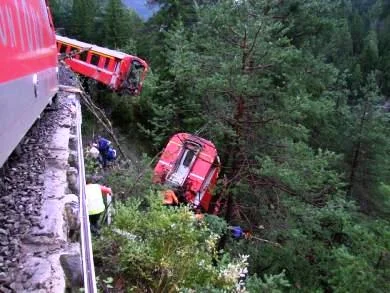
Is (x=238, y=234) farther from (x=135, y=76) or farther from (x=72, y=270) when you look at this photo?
(x=135, y=76)

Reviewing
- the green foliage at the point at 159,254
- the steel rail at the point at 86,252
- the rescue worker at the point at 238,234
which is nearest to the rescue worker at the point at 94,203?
the green foliage at the point at 159,254

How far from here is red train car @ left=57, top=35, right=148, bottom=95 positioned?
22.3 m

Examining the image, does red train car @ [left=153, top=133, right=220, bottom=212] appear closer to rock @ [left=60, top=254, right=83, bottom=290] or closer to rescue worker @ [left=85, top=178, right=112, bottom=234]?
rescue worker @ [left=85, top=178, right=112, bottom=234]

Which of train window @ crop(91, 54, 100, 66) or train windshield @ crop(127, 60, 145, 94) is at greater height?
train window @ crop(91, 54, 100, 66)

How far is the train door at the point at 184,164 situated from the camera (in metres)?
17.2

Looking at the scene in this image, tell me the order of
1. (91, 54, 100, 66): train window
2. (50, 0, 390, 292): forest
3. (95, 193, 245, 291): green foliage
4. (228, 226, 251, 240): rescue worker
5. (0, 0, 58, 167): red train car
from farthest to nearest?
(91, 54, 100, 66): train window → (50, 0, 390, 292): forest → (228, 226, 251, 240): rescue worker → (95, 193, 245, 291): green foliage → (0, 0, 58, 167): red train car

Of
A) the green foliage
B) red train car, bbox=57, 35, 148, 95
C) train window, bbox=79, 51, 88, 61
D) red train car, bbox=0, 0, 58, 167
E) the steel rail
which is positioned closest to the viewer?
the steel rail

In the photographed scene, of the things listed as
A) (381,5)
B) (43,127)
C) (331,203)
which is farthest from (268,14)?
(381,5)

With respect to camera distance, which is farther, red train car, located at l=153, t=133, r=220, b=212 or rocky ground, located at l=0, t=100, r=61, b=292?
red train car, located at l=153, t=133, r=220, b=212

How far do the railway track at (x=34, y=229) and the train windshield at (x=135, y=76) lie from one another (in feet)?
56.3

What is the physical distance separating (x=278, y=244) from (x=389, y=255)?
341 centimetres

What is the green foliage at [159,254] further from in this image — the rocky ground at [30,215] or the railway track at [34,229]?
the rocky ground at [30,215]

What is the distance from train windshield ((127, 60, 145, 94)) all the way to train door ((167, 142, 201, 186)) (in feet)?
22.8

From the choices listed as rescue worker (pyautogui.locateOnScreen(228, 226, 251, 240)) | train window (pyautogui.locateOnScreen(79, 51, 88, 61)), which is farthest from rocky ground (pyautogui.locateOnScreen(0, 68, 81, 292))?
train window (pyautogui.locateOnScreen(79, 51, 88, 61))
